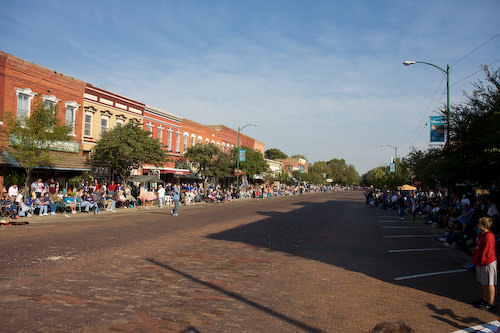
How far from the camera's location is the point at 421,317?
20.3 feet

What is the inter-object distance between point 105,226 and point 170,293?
1036cm

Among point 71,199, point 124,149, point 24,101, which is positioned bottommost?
point 71,199

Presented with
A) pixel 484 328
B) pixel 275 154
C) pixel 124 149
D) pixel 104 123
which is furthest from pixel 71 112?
pixel 275 154

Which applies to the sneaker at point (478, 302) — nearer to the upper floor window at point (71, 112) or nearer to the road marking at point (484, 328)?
the road marking at point (484, 328)

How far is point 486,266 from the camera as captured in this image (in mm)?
7039

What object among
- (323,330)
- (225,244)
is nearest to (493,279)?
(323,330)

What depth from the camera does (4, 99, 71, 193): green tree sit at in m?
20.1

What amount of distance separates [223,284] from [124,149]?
20592mm

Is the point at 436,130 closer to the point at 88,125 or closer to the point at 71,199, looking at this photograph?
the point at 71,199

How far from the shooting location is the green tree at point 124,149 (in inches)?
1046

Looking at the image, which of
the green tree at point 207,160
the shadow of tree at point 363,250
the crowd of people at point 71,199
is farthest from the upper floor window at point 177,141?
the shadow of tree at point 363,250

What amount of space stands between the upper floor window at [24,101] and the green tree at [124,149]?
4.78 m

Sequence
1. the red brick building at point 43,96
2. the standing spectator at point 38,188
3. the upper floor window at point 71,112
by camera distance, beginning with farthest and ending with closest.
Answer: the upper floor window at point 71,112 < the red brick building at point 43,96 < the standing spectator at point 38,188

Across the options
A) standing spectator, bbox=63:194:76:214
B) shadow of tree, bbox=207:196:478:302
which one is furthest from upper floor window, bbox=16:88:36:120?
shadow of tree, bbox=207:196:478:302
